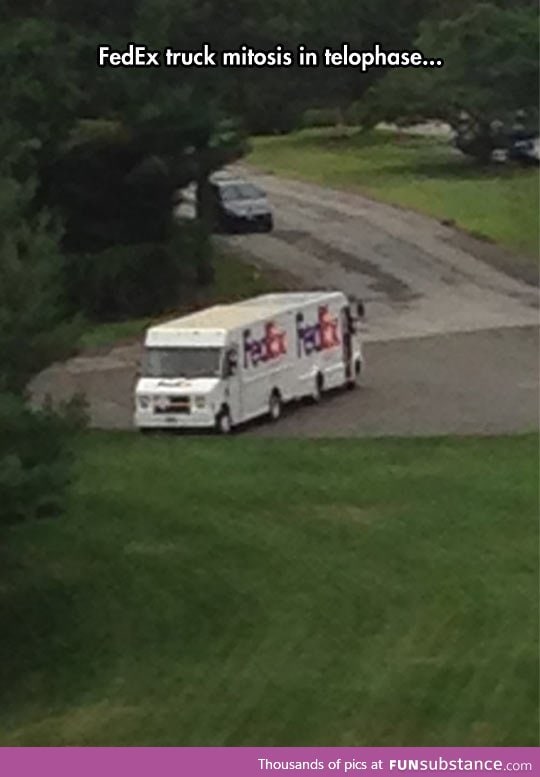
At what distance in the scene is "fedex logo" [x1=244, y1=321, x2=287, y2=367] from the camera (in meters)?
33.4

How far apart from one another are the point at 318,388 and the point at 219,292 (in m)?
13.0

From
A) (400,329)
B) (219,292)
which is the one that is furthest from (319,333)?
(219,292)

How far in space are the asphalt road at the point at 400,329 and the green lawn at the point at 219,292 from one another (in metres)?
0.77

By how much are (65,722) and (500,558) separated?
6022 mm

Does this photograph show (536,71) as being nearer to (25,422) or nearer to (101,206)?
(101,206)

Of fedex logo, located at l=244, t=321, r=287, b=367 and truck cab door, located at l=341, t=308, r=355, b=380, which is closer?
fedex logo, located at l=244, t=321, r=287, b=367

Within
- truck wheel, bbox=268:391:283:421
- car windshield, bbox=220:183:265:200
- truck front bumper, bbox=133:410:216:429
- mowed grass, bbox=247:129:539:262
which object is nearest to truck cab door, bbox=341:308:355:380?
truck wheel, bbox=268:391:283:421

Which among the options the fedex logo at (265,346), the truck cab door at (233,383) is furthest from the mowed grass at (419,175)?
the truck cab door at (233,383)

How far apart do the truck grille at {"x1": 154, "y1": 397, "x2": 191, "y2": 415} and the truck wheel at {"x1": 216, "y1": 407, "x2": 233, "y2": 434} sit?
1.66ft

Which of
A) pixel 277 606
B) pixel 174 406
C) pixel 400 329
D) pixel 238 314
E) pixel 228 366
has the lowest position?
pixel 400 329

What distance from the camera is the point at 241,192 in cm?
5750

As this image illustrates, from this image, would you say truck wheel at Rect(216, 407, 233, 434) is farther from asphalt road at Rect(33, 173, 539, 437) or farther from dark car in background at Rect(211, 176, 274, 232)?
dark car in background at Rect(211, 176, 274, 232)

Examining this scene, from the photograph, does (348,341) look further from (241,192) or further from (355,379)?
(241,192)

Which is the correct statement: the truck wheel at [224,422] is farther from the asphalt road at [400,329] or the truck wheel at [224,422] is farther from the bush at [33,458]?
the bush at [33,458]
